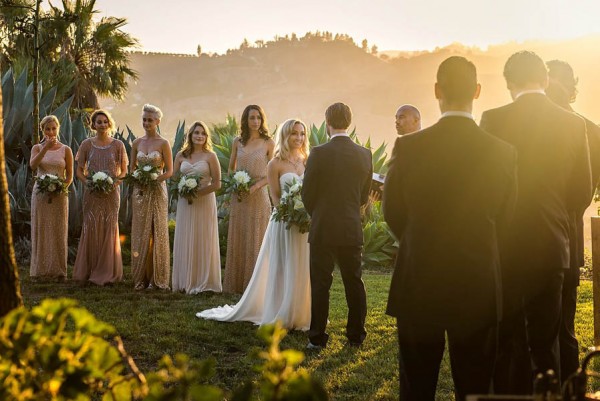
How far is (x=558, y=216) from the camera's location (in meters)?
4.16

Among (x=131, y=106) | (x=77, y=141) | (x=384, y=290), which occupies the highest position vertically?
(x=131, y=106)

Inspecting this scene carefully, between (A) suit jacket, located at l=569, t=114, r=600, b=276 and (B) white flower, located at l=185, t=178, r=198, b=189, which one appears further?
(B) white flower, located at l=185, t=178, r=198, b=189

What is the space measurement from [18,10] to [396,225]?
810 inches

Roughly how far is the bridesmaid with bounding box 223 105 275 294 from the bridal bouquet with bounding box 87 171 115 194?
70.4 inches

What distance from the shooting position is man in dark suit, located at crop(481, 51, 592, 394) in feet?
13.5

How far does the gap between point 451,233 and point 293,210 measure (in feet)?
14.3

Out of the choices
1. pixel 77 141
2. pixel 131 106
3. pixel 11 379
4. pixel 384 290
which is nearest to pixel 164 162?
pixel 384 290

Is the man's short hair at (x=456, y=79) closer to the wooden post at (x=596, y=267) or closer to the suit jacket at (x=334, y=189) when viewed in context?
the suit jacket at (x=334, y=189)

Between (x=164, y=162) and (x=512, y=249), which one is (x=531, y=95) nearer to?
(x=512, y=249)

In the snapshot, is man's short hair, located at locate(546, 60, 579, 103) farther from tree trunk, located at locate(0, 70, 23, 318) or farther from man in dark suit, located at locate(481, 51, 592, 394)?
tree trunk, located at locate(0, 70, 23, 318)

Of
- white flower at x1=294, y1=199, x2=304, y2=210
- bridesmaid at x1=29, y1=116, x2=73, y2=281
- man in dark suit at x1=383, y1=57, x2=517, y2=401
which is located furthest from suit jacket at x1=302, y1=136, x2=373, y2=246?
bridesmaid at x1=29, y1=116, x2=73, y2=281

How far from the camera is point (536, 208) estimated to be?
Result: 4.11 metres

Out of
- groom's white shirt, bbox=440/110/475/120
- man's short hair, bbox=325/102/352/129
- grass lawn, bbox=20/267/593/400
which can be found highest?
man's short hair, bbox=325/102/352/129

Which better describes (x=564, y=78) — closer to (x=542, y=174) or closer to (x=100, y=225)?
(x=542, y=174)
